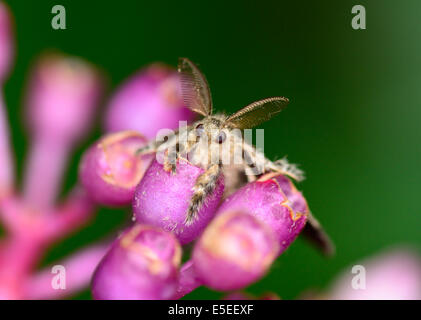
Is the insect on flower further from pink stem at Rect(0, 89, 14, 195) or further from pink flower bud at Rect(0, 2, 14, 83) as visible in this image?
pink flower bud at Rect(0, 2, 14, 83)

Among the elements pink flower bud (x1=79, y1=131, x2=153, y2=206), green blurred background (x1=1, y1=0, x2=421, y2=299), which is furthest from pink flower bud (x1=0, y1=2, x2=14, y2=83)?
pink flower bud (x1=79, y1=131, x2=153, y2=206)

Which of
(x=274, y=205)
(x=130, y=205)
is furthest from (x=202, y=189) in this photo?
(x=130, y=205)

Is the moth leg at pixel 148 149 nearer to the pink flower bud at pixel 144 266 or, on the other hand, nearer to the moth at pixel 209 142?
the moth at pixel 209 142

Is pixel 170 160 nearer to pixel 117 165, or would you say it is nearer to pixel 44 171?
pixel 117 165

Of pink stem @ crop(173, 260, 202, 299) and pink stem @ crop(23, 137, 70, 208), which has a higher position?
pink stem @ crop(23, 137, 70, 208)

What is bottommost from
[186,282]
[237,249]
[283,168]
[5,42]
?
[186,282]

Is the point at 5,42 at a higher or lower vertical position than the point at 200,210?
higher
